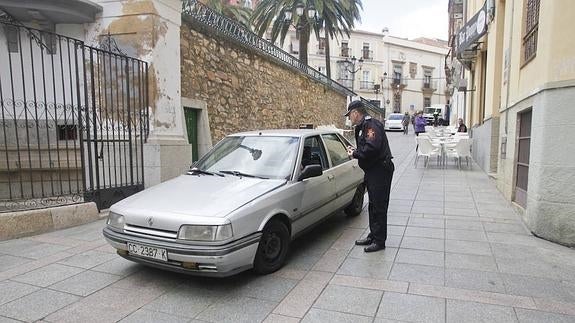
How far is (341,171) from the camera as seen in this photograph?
5.62m

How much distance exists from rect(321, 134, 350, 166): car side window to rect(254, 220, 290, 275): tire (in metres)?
1.67

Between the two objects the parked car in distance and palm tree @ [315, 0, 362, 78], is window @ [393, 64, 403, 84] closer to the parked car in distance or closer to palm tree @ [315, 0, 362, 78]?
the parked car in distance

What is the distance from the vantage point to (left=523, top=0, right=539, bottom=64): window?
5750 mm

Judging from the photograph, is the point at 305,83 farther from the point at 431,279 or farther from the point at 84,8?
the point at 431,279

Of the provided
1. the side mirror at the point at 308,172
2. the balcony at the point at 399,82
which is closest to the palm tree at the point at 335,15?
the side mirror at the point at 308,172

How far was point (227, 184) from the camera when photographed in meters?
4.19

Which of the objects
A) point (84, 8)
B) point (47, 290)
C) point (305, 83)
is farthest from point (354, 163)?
point (305, 83)

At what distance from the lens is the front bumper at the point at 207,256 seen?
3.38 meters

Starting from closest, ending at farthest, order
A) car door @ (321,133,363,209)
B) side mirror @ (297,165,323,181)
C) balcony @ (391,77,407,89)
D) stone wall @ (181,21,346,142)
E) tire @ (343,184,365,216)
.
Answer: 1. side mirror @ (297,165,323,181)
2. car door @ (321,133,363,209)
3. tire @ (343,184,365,216)
4. stone wall @ (181,21,346,142)
5. balcony @ (391,77,407,89)

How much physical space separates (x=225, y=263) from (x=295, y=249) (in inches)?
62.0

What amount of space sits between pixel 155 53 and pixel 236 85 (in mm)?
3711

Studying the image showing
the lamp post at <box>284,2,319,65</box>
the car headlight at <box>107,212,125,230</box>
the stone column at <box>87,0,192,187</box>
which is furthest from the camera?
the lamp post at <box>284,2,319,65</box>

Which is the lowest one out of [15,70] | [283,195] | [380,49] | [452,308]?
[452,308]

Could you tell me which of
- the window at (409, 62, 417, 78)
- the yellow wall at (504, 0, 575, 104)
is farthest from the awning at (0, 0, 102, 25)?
the window at (409, 62, 417, 78)
